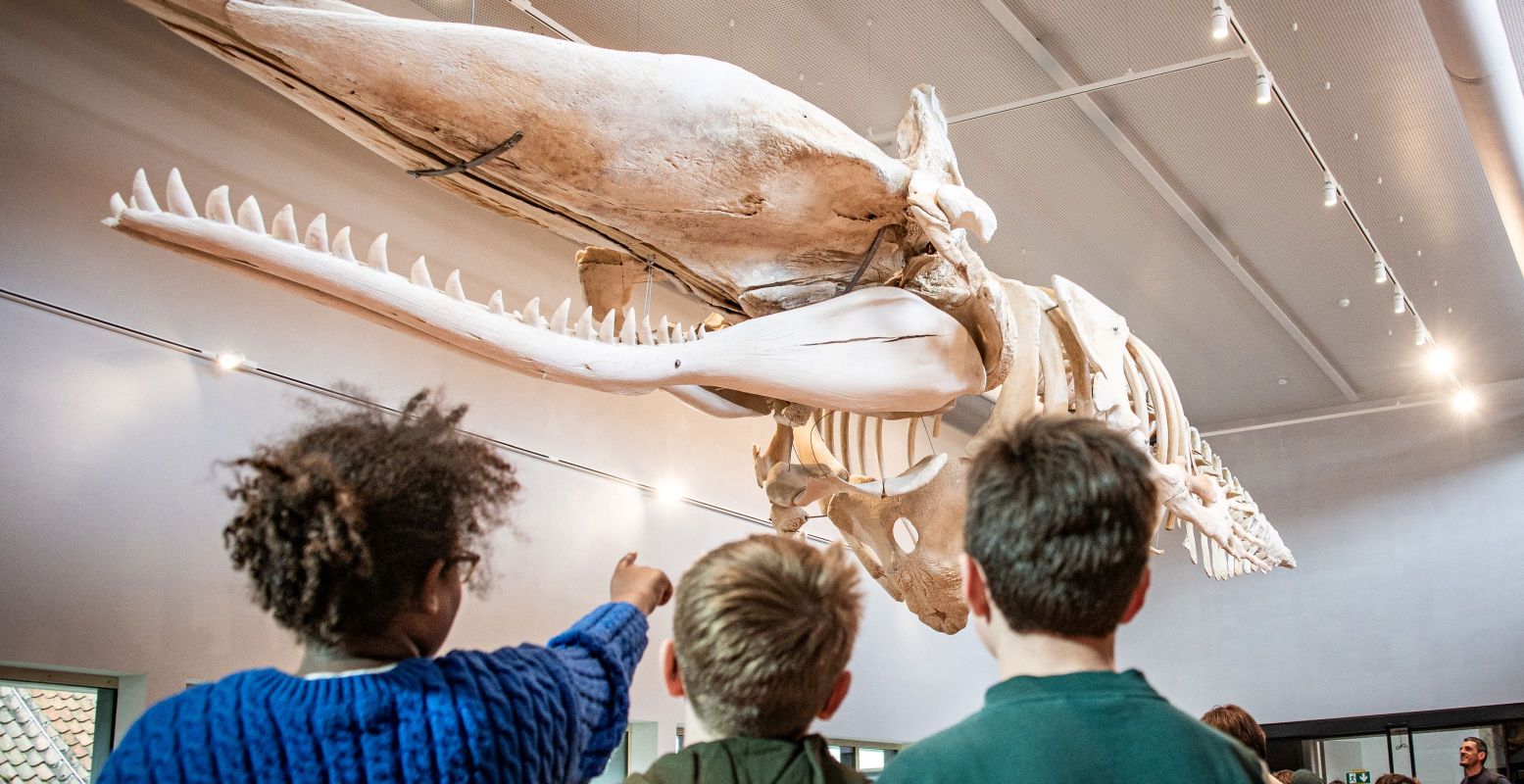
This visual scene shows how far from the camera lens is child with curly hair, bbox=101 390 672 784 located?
138cm

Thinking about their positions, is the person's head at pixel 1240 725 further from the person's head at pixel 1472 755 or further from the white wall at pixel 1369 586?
the white wall at pixel 1369 586

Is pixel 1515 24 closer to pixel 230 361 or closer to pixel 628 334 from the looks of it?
pixel 628 334

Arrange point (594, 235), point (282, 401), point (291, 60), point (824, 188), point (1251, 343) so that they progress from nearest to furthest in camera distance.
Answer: point (291, 60) < point (594, 235) < point (824, 188) < point (282, 401) < point (1251, 343)

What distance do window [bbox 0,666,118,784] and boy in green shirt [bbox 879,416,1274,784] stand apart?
4.68m

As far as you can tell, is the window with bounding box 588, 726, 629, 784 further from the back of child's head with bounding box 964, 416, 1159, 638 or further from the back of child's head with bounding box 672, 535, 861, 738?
the back of child's head with bounding box 964, 416, 1159, 638

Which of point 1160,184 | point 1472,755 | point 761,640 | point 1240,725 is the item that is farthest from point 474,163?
point 1472,755

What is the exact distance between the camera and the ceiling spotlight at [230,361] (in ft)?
18.7

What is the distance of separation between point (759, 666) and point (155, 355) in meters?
4.74

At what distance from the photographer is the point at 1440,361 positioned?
11.2m

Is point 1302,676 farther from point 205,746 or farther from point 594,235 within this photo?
point 205,746

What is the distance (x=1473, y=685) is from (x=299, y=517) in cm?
1347

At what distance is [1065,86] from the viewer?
7.80 meters

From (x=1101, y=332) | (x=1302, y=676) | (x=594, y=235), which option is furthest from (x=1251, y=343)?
(x=594, y=235)

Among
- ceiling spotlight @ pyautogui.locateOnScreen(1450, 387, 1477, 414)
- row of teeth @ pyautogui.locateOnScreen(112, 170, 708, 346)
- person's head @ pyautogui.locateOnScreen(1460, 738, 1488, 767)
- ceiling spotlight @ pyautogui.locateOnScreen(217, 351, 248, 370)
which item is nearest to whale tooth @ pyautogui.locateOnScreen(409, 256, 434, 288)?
row of teeth @ pyautogui.locateOnScreen(112, 170, 708, 346)
